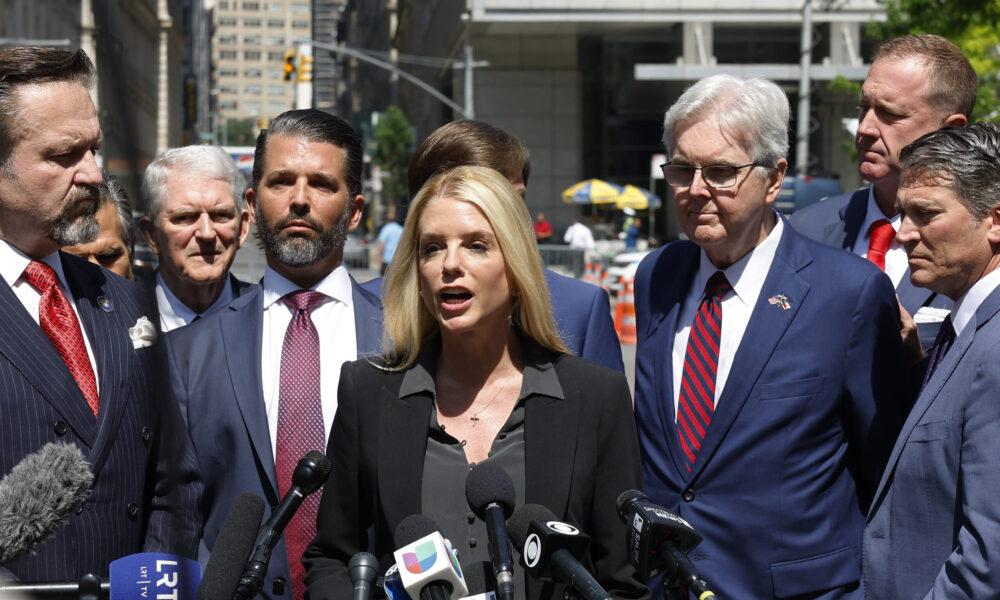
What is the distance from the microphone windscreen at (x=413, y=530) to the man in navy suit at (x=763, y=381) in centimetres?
141

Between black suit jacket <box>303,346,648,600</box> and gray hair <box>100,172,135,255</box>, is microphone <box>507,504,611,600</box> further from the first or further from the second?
gray hair <box>100,172,135,255</box>

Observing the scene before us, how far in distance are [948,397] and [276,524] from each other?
1731 millimetres

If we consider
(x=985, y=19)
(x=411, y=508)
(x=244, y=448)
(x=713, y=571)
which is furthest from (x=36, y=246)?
(x=985, y=19)

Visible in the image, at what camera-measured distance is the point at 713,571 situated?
12.0 feet

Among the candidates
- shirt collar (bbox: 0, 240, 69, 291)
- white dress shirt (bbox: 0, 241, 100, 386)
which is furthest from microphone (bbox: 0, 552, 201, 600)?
shirt collar (bbox: 0, 240, 69, 291)

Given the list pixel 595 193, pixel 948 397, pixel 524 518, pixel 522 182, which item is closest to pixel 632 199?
pixel 595 193

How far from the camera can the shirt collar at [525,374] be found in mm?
3232

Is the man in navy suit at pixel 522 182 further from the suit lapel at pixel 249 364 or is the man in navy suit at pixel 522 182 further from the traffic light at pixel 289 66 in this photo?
the traffic light at pixel 289 66

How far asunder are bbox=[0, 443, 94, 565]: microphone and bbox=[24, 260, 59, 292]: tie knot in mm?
1483

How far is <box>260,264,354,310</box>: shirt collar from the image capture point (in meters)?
4.18

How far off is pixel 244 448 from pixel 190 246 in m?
1.35

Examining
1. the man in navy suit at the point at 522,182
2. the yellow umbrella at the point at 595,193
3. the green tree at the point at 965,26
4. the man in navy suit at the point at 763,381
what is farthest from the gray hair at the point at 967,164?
the yellow umbrella at the point at 595,193

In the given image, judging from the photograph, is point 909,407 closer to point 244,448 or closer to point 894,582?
point 894,582

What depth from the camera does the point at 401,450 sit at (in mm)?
3127
